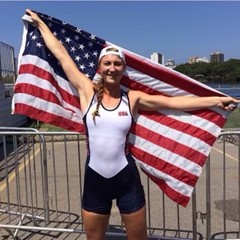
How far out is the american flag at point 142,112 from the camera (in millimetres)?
3795

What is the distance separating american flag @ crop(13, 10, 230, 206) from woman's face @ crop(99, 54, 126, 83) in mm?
657

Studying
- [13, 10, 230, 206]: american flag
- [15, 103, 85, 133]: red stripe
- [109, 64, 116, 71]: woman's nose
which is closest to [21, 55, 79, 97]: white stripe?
[13, 10, 230, 206]: american flag

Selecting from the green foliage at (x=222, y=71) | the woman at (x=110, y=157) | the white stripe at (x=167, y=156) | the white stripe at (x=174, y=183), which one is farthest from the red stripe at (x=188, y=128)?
the green foliage at (x=222, y=71)

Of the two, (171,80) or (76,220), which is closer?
(171,80)

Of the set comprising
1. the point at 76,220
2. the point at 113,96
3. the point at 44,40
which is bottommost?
the point at 76,220

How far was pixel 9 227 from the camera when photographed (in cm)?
488

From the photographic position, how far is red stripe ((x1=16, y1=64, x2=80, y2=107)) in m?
3.93

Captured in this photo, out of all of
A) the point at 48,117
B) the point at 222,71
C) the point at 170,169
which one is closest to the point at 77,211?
the point at 48,117

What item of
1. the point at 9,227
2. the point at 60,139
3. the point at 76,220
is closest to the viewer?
the point at 9,227

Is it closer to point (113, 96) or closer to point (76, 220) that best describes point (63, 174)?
point (76, 220)

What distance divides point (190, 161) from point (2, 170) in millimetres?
6146

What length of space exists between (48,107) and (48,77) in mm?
299

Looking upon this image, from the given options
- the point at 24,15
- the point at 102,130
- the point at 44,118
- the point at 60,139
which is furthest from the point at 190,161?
the point at 60,139

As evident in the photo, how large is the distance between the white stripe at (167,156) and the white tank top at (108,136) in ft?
1.81
